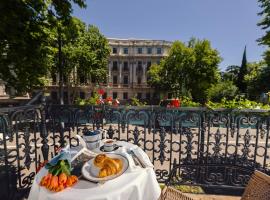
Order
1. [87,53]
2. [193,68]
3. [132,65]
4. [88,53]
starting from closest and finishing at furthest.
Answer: [87,53] → [88,53] → [193,68] → [132,65]

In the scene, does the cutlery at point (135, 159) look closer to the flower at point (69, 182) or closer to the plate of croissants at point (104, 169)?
the plate of croissants at point (104, 169)

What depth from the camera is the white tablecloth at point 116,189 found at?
1.88m

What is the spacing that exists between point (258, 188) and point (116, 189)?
158 centimetres

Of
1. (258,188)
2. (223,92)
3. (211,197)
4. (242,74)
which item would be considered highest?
(242,74)

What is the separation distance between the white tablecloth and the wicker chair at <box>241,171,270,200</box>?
108cm

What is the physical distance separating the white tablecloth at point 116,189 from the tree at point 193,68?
2985cm

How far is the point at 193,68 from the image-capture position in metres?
30.6

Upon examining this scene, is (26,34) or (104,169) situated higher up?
(26,34)

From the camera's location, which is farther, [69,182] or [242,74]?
[242,74]

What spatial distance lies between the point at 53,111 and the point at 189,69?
96.3 feet

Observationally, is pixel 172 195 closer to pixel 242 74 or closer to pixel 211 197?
pixel 211 197

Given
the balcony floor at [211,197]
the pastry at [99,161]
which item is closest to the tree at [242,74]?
the balcony floor at [211,197]

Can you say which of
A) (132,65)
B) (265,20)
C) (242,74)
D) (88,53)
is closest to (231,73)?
(242,74)

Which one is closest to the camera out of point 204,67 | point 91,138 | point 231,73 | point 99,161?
point 99,161
